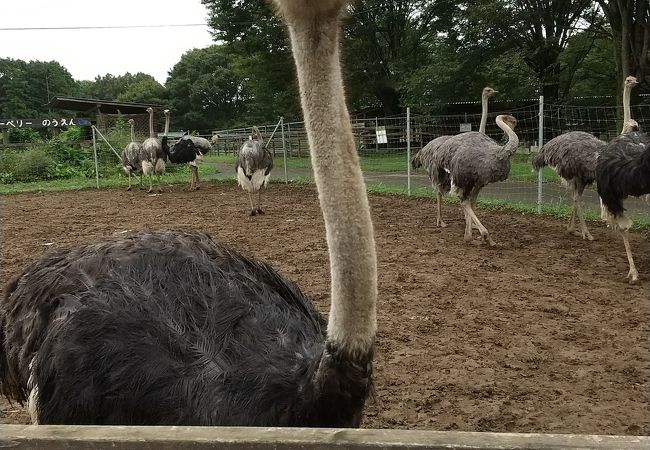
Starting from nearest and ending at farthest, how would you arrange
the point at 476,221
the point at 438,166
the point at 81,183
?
the point at 476,221, the point at 438,166, the point at 81,183

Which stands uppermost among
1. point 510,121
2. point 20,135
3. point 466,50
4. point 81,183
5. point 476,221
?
point 466,50

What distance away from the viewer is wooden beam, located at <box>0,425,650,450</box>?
0.92 metres

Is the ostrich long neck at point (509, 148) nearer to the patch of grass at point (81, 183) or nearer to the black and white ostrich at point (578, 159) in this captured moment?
the black and white ostrich at point (578, 159)

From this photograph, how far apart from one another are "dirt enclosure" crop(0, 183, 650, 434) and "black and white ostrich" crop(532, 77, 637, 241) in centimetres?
32

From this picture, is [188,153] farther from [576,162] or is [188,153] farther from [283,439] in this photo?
[283,439]

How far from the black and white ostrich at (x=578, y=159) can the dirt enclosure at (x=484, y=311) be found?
1.05 feet

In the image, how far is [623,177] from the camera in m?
4.52

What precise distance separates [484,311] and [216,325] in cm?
261

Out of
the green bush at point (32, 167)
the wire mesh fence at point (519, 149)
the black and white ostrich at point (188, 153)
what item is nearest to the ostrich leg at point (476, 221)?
the wire mesh fence at point (519, 149)

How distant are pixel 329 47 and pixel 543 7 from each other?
17746 millimetres

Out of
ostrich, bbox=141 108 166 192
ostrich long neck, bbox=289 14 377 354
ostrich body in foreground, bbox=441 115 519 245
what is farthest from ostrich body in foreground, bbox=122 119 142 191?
ostrich long neck, bbox=289 14 377 354

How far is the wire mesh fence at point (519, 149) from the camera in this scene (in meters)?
8.48

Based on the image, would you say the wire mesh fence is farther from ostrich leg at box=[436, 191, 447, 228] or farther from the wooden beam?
the wooden beam

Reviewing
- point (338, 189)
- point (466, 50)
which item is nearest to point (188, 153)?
point (466, 50)
